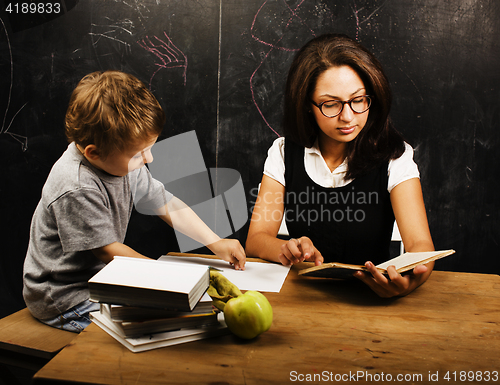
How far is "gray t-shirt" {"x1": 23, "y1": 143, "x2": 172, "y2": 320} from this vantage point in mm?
987

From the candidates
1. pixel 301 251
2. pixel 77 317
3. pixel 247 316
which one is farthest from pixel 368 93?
pixel 77 317

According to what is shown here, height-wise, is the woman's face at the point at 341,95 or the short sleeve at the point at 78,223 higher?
the woman's face at the point at 341,95

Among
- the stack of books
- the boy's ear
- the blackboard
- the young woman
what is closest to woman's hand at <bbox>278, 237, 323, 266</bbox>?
the young woman

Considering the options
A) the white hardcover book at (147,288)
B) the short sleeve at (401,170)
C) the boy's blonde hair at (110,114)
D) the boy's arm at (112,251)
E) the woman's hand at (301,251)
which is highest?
the boy's blonde hair at (110,114)

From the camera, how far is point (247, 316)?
641 millimetres

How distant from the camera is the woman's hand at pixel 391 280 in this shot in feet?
2.69

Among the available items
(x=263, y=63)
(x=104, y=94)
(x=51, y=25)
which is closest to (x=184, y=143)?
(x=263, y=63)

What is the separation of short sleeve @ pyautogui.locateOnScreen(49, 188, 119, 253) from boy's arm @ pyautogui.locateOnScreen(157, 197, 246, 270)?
33 centimetres

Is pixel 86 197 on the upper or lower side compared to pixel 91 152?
lower

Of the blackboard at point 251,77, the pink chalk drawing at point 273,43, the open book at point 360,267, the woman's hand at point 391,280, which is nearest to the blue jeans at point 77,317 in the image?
the open book at point 360,267

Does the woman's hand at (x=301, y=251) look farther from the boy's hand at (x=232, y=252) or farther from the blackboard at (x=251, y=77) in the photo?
the blackboard at (x=251, y=77)

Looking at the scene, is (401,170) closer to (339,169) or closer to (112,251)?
(339,169)

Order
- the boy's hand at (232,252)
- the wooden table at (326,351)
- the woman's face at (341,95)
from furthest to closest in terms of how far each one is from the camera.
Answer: the woman's face at (341,95) → the boy's hand at (232,252) → the wooden table at (326,351)

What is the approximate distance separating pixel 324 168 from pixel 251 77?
0.93 m
